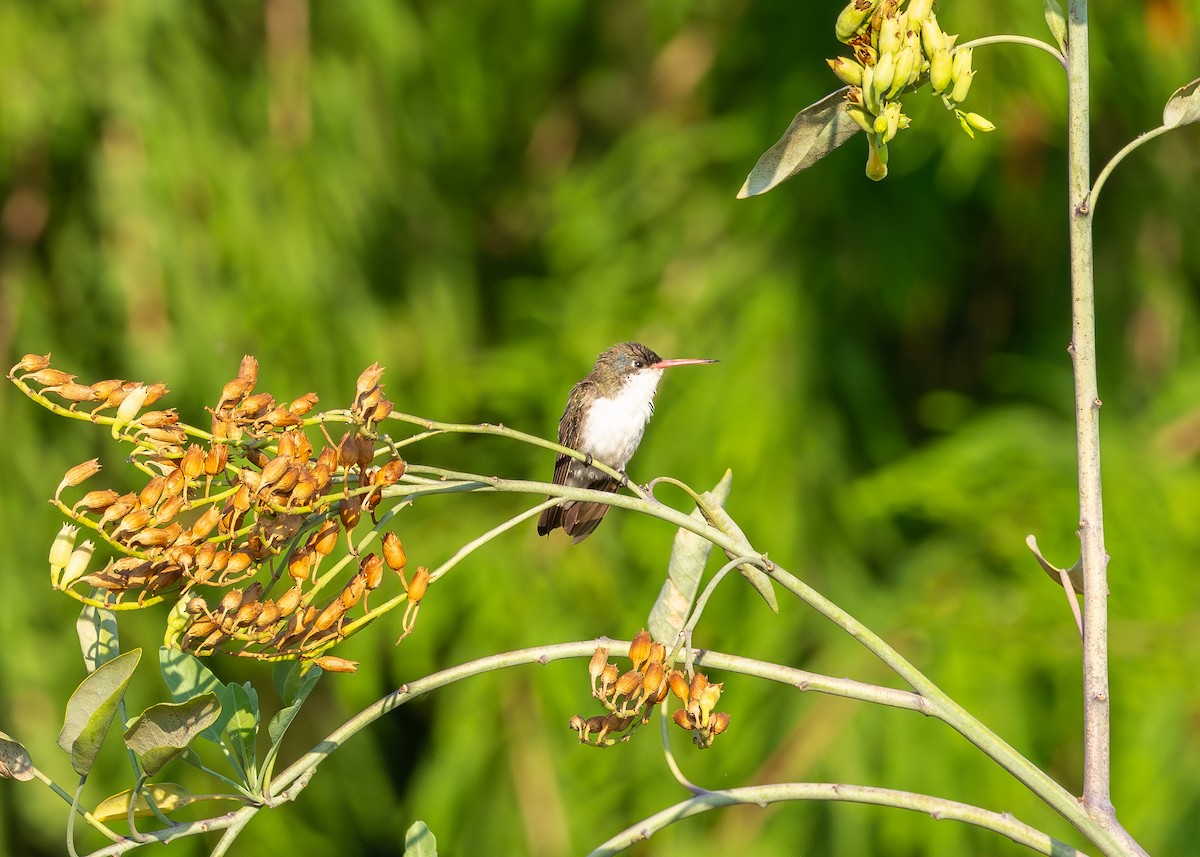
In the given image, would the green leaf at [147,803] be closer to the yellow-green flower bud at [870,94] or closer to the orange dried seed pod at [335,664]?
the orange dried seed pod at [335,664]

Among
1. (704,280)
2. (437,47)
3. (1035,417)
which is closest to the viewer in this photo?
(1035,417)

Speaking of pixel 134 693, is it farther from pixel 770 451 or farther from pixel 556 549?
pixel 770 451

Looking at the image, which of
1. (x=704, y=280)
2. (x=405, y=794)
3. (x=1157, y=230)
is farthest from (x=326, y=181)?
(x=1157, y=230)

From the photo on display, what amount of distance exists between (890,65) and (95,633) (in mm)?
1027

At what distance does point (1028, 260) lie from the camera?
5.68 m

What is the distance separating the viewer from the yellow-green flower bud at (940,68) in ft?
4.54

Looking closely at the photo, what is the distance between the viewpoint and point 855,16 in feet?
4.66

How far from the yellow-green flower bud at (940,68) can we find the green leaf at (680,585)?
506mm

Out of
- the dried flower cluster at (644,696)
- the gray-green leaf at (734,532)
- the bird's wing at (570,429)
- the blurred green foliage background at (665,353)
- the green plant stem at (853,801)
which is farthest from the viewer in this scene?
the blurred green foliage background at (665,353)

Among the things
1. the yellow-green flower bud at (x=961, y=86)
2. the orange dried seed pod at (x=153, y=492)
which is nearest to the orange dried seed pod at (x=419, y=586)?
the orange dried seed pod at (x=153, y=492)

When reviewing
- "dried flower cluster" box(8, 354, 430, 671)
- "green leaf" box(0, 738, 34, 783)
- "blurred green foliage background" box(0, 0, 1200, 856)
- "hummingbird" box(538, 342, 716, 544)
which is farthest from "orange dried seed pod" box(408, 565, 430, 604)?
"blurred green foliage background" box(0, 0, 1200, 856)

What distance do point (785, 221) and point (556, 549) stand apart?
1620mm

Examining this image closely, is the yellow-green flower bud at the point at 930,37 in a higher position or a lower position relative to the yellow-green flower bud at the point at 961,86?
higher

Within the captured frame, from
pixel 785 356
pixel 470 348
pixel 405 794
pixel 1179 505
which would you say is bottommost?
pixel 405 794
